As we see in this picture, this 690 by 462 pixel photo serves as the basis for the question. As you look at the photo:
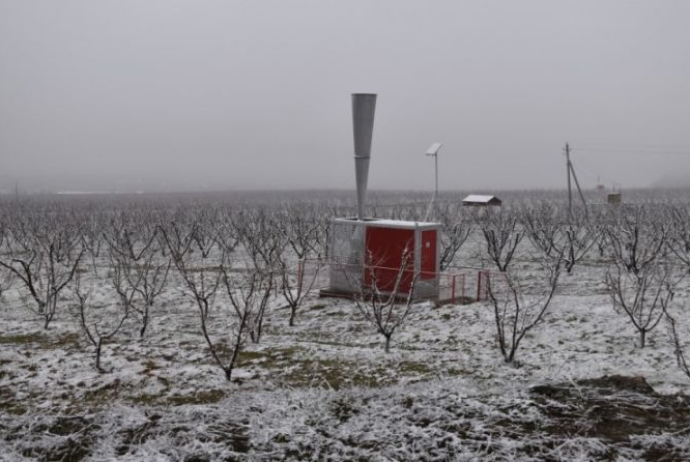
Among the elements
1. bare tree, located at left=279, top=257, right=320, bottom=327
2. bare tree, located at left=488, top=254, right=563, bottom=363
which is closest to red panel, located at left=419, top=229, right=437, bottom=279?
bare tree, located at left=488, top=254, right=563, bottom=363

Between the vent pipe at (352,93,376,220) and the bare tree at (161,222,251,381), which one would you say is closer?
the bare tree at (161,222,251,381)

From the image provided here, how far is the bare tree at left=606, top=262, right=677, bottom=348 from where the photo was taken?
10.5 metres

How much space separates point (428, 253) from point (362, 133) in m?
3.77

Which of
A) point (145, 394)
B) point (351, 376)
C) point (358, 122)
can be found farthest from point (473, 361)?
point (358, 122)

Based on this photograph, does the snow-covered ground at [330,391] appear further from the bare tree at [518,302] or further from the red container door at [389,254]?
the red container door at [389,254]

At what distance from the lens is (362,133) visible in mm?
16453

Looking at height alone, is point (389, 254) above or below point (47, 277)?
above

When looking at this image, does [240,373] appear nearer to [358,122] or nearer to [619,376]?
[619,376]

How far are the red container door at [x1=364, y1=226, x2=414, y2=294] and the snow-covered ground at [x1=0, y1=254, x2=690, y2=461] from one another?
5.96 ft

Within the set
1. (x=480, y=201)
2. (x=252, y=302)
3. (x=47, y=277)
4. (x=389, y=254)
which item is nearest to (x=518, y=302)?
(x=389, y=254)

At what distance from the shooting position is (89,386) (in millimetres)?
9000

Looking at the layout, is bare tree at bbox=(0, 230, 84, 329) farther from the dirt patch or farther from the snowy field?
the dirt patch

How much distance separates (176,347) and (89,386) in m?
2.36

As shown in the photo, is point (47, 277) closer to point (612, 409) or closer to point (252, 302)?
point (252, 302)
